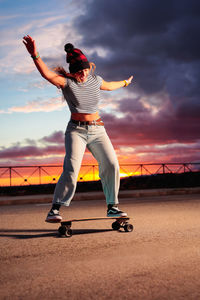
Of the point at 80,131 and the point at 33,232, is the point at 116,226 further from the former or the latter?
the point at 80,131

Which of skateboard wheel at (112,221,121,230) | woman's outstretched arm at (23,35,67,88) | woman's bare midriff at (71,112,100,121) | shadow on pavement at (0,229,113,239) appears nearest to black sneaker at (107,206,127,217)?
skateboard wheel at (112,221,121,230)

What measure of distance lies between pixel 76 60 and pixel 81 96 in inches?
20.2

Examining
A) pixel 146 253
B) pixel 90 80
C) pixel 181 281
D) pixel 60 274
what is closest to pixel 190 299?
pixel 181 281

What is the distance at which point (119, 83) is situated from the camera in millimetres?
6883

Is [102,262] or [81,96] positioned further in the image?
[81,96]

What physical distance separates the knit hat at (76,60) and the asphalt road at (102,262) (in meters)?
2.36

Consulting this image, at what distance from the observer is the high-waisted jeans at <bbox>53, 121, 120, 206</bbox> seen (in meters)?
5.90

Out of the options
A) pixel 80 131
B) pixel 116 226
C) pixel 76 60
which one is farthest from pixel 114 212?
pixel 76 60

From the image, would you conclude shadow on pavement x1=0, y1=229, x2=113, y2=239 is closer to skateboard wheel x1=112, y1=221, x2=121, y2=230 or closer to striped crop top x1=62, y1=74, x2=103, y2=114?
skateboard wheel x1=112, y1=221, x2=121, y2=230

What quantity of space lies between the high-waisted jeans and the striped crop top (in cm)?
24

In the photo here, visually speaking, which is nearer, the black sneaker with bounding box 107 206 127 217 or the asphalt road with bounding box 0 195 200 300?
the asphalt road with bounding box 0 195 200 300

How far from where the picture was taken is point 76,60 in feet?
19.8

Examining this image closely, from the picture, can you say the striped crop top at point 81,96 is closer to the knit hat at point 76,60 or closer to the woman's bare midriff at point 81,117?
the woman's bare midriff at point 81,117

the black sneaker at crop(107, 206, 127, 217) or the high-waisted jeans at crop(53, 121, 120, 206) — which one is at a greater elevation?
the high-waisted jeans at crop(53, 121, 120, 206)
